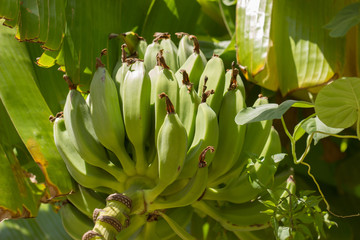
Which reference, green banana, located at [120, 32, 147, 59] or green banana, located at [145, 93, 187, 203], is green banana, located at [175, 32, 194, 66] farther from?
green banana, located at [145, 93, 187, 203]

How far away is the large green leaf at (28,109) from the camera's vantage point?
0.95 m

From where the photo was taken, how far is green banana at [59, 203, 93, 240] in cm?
98

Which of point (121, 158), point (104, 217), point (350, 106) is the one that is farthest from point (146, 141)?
point (350, 106)

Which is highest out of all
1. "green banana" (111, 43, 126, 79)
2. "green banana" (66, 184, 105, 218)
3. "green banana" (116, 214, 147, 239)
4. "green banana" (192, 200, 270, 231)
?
"green banana" (111, 43, 126, 79)

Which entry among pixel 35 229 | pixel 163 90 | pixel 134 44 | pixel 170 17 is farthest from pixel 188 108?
pixel 35 229

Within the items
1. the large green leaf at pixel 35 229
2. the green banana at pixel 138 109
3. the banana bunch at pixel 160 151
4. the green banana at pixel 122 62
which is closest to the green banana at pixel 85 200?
the banana bunch at pixel 160 151

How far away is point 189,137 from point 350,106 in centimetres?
27

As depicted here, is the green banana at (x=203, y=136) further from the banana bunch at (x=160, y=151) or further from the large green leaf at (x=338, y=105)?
the large green leaf at (x=338, y=105)

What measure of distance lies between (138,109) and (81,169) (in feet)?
0.47

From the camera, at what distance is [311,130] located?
32.8 inches

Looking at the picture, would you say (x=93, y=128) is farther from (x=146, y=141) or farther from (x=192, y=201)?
(x=192, y=201)

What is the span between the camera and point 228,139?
3.04ft

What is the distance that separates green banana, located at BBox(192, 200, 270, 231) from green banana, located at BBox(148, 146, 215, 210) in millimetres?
72

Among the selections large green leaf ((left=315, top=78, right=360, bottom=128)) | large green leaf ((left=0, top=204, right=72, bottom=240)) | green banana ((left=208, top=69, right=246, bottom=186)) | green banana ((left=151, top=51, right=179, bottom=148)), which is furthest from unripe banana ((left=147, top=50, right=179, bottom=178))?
large green leaf ((left=0, top=204, right=72, bottom=240))
